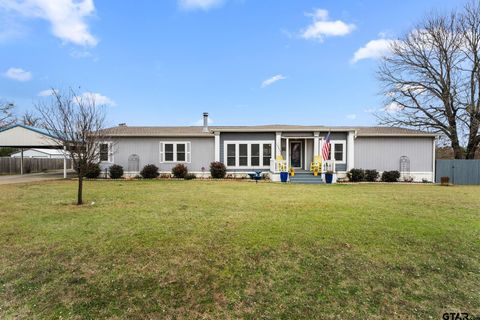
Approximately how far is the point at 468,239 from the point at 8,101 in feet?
111

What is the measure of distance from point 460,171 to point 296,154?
1055cm

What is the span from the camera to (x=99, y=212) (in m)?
6.98

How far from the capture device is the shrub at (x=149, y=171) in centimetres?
1708

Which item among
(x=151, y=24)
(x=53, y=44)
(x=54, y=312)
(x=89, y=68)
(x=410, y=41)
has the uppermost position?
(x=410, y=41)

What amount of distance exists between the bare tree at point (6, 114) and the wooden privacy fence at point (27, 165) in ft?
10.7

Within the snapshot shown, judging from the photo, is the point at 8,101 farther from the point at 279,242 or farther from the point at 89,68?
the point at 279,242

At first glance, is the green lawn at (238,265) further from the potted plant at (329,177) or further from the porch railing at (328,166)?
the porch railing at (328,166)

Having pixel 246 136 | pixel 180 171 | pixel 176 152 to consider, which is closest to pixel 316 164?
pixel 246 136

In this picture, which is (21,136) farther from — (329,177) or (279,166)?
(329,177)

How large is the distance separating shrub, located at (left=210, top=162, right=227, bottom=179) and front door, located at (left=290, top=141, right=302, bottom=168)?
4.81m

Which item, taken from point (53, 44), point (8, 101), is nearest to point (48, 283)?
point (53, 44)

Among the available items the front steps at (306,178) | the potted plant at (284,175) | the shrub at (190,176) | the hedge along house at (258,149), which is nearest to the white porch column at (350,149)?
the hedge along house at (258,149)

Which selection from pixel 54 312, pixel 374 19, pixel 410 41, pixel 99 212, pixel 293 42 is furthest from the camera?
pixel 410 41

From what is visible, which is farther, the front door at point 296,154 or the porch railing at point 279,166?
the front door at point 296,154
